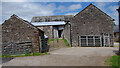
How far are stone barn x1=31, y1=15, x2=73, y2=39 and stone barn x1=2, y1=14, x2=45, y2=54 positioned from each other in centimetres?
1653

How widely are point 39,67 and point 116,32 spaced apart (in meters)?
28.9

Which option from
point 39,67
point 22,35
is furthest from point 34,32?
point 39,67

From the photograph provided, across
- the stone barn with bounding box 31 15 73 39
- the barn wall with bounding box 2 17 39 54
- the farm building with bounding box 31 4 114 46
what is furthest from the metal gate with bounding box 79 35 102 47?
the stone barn with bounding box 31 15 73 39

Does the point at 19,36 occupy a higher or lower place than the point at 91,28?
lower

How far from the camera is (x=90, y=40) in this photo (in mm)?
16797

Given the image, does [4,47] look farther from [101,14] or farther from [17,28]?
[101,14]

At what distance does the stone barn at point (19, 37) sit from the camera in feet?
35.8

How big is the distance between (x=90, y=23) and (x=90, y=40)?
2.85 meters

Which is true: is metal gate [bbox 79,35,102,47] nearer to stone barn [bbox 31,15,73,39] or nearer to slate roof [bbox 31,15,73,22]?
stone barn [bbox 31,15,73,39]

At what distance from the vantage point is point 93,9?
16.9 m

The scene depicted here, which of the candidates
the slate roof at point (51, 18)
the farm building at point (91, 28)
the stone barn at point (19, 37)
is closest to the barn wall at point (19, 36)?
the stone barn at point (19, 37)

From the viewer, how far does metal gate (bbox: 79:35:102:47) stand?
16609 mm

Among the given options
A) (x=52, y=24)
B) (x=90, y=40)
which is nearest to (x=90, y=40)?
(x=90, y=40)

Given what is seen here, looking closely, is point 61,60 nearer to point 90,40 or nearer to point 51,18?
point 90,40
